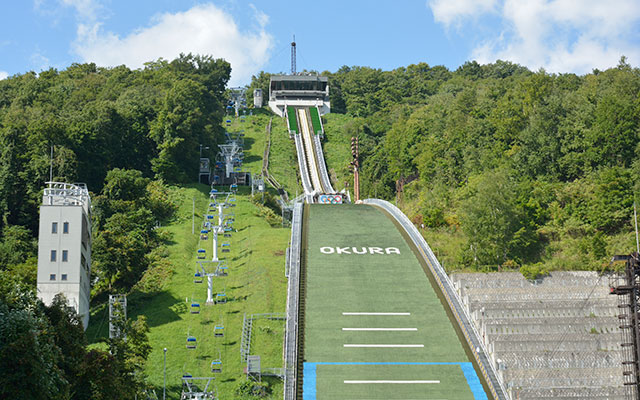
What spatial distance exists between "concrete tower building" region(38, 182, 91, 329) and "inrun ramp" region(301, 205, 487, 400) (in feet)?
42.6

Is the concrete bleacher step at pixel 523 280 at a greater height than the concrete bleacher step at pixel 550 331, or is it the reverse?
the concrete bleacher step at pixel 523 280

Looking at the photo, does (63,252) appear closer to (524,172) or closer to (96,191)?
(96,191)

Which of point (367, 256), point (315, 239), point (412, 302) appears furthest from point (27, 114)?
point (412, 302)

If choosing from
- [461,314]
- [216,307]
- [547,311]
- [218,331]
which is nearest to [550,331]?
[547,311]

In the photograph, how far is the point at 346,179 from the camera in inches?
3477

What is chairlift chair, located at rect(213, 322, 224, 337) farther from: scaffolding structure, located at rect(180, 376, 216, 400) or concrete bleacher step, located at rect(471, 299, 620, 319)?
concrete bleacher step, located at rect(471, 299, 620, 319)

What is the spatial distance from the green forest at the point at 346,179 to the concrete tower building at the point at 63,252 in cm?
156

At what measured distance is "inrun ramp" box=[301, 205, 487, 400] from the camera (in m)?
37.5

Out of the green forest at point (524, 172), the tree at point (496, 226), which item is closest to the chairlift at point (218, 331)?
the green forest at point (524, 172)

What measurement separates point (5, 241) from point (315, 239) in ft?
71.1

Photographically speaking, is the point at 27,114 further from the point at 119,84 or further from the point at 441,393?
the point at 441,393

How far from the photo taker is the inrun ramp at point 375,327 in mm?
37531

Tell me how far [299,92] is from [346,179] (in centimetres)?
3394

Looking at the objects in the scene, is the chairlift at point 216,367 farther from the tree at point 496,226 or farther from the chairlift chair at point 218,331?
the tree at point 496,226
